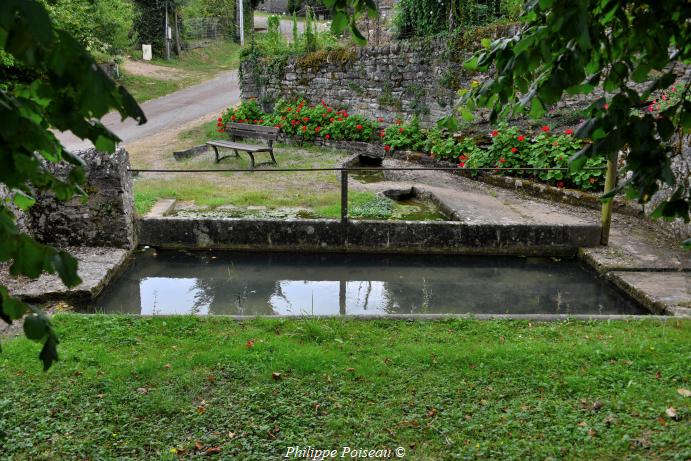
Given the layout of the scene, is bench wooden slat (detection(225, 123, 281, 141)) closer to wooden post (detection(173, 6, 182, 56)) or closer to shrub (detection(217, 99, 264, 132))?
shrub (detection(217, 99, 264, 132))

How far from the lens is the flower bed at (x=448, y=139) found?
1024cm

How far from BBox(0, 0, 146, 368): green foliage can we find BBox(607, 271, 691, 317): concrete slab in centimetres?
545

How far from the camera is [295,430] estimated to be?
143 inches

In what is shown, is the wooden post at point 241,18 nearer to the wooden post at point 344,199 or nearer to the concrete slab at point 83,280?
the wooden post at point 344,199

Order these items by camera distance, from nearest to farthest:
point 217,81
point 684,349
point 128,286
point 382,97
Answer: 1. point 684,349
2. point 128,286
3. point 382,97
4. point 217,81

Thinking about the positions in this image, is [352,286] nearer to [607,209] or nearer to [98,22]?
[607,209]

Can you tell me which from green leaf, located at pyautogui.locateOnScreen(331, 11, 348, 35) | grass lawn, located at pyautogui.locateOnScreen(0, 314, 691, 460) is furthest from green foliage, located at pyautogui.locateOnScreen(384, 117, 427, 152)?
green leaf, located at pyautogui.locateOnScreen(331, 11, 348, 35)

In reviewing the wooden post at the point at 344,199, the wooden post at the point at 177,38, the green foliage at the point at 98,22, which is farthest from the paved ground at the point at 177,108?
the wooden post at the point at 344,199

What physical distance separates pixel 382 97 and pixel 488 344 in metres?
11.5

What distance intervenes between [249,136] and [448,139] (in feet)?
16.1

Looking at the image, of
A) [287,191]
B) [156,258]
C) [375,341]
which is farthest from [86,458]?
[287,191]

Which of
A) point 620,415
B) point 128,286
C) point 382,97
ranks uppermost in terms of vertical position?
point 382,97

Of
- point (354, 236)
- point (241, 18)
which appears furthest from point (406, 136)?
point (241, 18)

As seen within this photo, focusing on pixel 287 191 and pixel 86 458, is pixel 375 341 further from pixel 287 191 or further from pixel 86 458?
pixel 287 191
